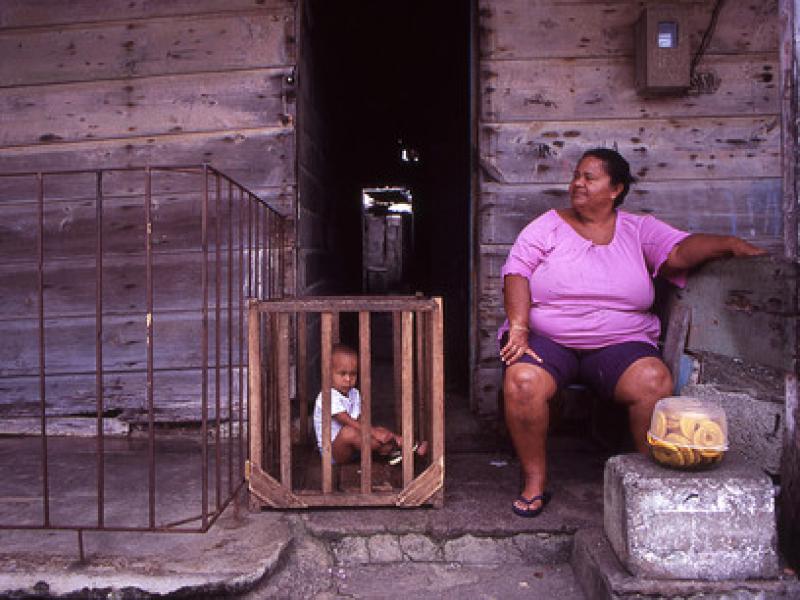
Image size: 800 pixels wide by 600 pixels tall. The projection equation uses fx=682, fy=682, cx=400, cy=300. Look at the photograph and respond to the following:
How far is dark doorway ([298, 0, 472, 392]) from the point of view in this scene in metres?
5.08

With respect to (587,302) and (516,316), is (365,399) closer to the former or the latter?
(516,316)

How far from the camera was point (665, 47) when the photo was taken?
3578 mm

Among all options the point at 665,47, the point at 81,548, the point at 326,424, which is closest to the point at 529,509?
the point at 326,424

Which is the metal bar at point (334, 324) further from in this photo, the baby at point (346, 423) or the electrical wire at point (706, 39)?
the electrical wire at point (706, 39)

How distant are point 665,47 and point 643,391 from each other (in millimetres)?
1975

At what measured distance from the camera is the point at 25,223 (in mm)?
3932

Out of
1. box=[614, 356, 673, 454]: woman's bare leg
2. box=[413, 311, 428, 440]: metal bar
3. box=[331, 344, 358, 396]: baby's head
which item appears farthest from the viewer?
box=[331, 344, 358, 396]: baby's head

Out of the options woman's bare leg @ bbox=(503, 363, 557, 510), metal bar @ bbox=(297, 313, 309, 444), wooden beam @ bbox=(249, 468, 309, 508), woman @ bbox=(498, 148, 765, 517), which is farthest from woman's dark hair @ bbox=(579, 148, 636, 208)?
wooden beam @ bbox=(249, 468, 309, 508)

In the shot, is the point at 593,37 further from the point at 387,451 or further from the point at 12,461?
the point at 12,461

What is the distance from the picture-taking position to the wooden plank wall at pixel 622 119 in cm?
373

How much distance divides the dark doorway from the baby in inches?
51.1

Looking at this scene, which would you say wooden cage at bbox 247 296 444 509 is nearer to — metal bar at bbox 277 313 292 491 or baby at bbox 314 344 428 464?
metal bar at bbox 277 313 292 491

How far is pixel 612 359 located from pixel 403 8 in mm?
4456

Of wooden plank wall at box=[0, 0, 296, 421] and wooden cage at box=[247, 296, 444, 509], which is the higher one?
wooden plank wall at box=[0, 0, 296, 421]
